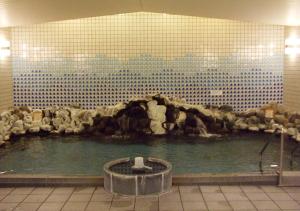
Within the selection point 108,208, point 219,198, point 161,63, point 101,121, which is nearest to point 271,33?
point 161,63

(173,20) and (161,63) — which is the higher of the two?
(173,20)

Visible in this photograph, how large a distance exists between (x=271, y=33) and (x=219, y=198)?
26.9 feet

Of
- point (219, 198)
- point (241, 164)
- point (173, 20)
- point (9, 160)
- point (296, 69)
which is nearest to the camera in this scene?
point (219, 198)

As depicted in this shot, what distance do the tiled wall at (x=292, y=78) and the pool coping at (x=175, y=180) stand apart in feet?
18.9

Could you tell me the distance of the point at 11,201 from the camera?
15.3 ft

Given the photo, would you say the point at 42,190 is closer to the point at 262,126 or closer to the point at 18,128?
the point at 18,128

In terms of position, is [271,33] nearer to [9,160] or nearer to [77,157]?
[77,157]

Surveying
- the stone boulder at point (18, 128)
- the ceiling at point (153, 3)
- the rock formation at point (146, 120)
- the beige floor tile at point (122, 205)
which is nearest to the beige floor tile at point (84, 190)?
the beige floor tile at point (122, 205)

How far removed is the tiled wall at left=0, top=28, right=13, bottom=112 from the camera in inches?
427

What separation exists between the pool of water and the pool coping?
1.09 metres

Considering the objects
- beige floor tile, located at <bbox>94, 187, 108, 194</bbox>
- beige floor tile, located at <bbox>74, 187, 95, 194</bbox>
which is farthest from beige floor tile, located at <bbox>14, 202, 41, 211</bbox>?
beige floor tile, located at <bbox>94, 187, 108, 194</bbox>

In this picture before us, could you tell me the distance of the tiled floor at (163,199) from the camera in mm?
4465

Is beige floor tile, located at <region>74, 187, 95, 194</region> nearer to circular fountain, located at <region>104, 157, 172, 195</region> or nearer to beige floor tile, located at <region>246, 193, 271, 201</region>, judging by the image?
circular fountain, located at <region>104, 157, 172, 195</region>

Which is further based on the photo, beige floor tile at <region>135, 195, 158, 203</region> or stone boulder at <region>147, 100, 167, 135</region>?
stone boulder at <region>147, 100, 167, 135</region>
